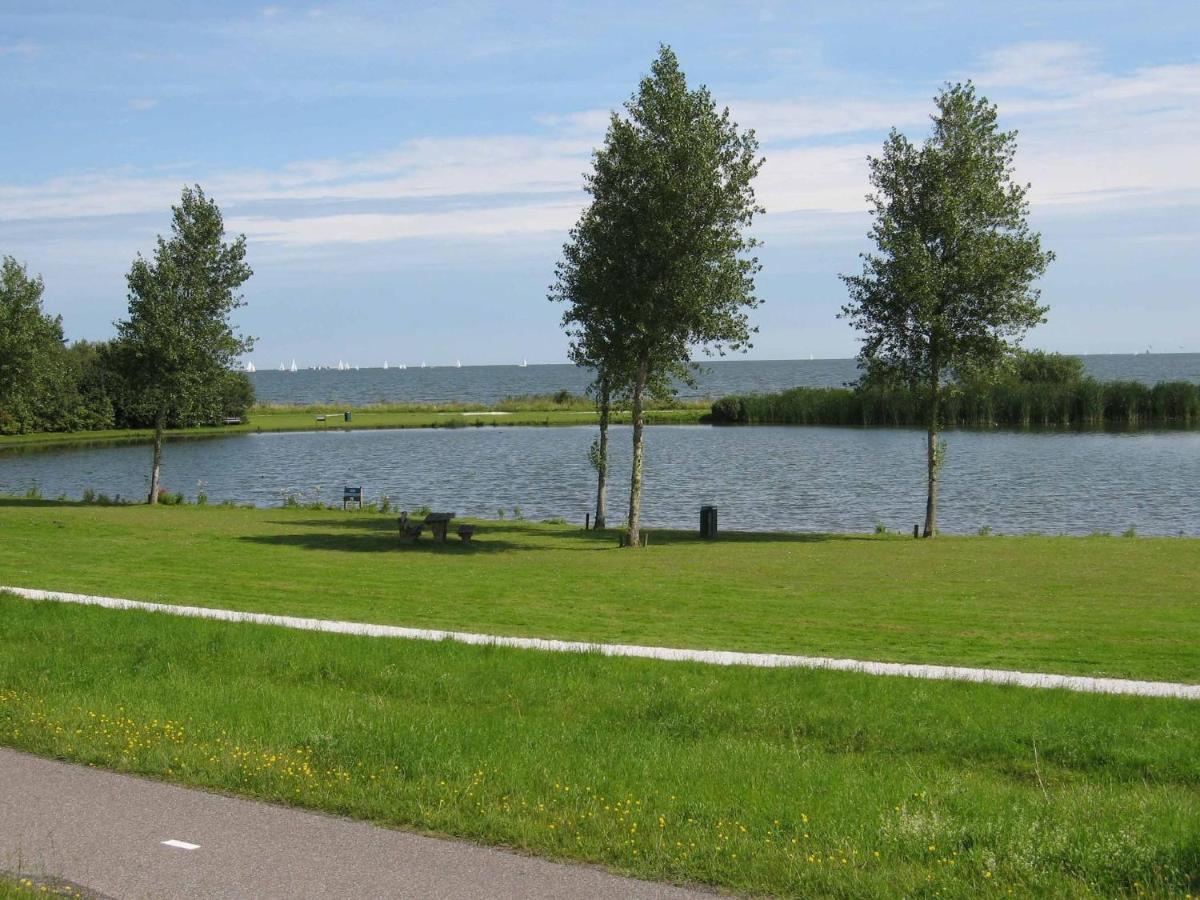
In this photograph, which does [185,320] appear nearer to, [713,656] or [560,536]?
[560,536]

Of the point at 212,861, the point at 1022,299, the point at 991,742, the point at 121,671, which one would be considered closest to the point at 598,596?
Answer: the point at 121,671

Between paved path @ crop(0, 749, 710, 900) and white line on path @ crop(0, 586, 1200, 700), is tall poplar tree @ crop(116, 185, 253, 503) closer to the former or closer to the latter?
white line on path @ crop(0, 586, 1200, 700)

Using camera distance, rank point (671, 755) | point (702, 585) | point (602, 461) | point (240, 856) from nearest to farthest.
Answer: point (240, 856), point (671, 755), point (702, 585), point (602, 461)

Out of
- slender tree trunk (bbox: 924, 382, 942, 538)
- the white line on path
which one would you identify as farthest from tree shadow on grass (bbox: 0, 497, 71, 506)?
slender tree trunk (bbox: 924, 382, 942, 538)

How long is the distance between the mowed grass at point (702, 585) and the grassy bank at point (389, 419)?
54478 mm

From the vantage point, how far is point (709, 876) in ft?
22.8

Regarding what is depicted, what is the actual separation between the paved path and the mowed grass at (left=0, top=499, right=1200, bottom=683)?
7900 mm

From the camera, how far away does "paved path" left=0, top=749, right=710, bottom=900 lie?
6.76 meters

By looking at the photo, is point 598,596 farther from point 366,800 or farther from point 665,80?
point 665,80

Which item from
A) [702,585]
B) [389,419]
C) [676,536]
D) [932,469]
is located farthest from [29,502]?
[389,419]

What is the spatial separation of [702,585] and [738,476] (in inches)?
1443

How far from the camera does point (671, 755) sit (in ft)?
30.8

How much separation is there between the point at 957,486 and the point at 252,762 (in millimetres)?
47553

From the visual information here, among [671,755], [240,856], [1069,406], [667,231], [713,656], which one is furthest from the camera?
[1069,406]
